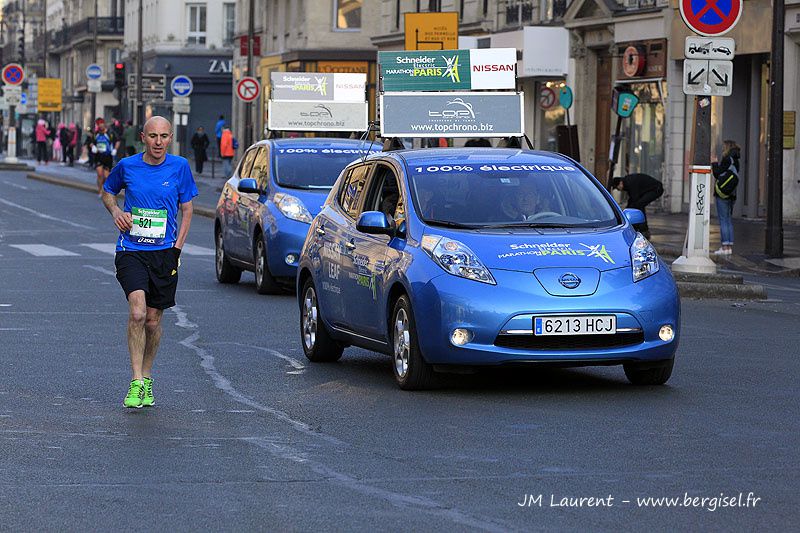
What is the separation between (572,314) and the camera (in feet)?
35.7

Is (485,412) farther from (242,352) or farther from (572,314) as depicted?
(242,352)

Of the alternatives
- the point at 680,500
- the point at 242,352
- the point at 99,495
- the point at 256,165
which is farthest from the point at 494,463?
the point at 256,165

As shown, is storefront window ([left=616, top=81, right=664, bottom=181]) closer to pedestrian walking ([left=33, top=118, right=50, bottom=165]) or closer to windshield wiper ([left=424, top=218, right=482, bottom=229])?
windshield wiper ([left=424, top=218, right=482, bottom=229])

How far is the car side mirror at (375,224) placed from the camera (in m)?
11.8

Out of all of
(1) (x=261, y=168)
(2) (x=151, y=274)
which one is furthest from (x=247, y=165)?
(2) (x=151, y=274)

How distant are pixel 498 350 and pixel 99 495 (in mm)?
3674

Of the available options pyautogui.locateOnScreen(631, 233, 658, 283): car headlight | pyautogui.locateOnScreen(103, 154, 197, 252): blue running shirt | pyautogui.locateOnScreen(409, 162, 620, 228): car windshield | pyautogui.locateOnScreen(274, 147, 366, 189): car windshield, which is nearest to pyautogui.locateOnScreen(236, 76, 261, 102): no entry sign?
pyautogui.locateOnScreen(274, 147, 366, 189): car windshield

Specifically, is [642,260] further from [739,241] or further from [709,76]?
[739,241]

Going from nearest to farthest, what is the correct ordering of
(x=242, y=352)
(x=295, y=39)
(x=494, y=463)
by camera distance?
(x=494, y=463) → (x=242, y=352) → (x=295, y=39)

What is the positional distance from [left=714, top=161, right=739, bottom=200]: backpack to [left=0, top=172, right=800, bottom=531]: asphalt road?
12158 mm

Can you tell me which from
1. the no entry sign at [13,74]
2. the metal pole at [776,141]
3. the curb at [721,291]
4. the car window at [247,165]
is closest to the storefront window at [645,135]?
the metal pole at [776,141]

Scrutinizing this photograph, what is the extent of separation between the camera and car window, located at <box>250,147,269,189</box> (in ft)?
66.4

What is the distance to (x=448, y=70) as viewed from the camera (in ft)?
74.8

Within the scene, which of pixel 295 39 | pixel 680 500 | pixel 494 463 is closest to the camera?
pixel 680 500
